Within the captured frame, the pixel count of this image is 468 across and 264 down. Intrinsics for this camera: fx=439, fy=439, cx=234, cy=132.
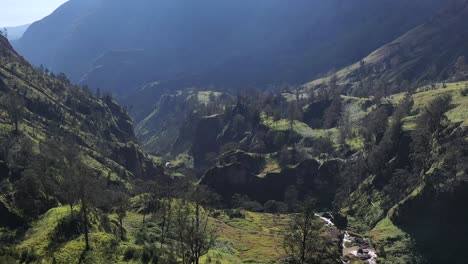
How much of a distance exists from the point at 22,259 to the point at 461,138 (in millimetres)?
130383

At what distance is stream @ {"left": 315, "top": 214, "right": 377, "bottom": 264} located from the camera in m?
127

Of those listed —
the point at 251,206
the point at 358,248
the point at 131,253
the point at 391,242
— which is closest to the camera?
the point at 131,253

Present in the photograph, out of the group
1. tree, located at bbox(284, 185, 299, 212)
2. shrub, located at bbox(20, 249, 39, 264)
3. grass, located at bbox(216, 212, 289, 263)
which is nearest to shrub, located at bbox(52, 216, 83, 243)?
shrub, located at bbox(20, 249, 39, 264)

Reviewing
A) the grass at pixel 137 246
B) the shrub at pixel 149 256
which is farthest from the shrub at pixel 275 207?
the shrub at pixel 149 256

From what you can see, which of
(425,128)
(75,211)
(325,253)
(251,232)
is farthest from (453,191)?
(75,211)

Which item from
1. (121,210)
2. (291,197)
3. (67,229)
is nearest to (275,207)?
(291,197)

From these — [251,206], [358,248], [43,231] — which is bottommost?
[358,248]

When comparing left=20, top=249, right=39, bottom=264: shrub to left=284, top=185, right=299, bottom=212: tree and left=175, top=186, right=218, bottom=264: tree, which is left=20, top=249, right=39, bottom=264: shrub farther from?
left=284, top=185, right=299, bottom=212: tree

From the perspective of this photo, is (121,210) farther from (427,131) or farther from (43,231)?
(427,131)

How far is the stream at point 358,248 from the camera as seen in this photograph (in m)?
127

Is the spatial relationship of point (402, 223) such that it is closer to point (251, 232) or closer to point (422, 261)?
point (422, 261)

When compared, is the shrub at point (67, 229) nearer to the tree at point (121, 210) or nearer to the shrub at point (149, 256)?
the shrub at point (149, 256)

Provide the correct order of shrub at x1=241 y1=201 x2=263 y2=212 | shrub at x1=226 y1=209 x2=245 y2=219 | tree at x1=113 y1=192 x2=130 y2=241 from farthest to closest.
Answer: shrub at x1=241 y1=201 x2=263 y2=212
shrub at x1=226 y1=209 x2=245 y2=219
tree at x1=113 y1=192 x2=130 y2=241

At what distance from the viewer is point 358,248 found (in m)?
134
